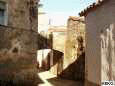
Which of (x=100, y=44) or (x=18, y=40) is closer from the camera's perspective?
(x=100, y=44)

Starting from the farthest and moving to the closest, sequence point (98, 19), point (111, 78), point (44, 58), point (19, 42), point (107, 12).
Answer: point (44, 58) < point (19, 42) < point (98, 19) < point (107, 12) < point (111, 78)

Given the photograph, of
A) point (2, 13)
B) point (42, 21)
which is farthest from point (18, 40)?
point (42, 21)

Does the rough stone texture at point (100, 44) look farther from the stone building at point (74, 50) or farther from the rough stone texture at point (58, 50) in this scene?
the rough stone texture at point (58, 50)

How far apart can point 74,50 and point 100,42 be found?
26.4 feet

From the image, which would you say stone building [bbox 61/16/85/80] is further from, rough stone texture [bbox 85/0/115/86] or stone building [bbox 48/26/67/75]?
rough stone texture [bbox 85/0/115/86]

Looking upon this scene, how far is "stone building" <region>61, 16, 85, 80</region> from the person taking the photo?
13336mm

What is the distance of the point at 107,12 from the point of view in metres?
5.54

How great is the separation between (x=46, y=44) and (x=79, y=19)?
6.35 meters

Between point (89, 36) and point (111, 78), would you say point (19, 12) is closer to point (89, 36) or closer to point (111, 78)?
point (89, 36)

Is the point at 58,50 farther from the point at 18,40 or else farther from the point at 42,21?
the point at 42,21

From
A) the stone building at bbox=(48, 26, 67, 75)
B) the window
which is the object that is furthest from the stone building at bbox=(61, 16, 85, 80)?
the window

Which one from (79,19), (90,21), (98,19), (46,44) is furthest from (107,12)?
(46,44)

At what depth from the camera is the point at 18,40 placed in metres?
9.30

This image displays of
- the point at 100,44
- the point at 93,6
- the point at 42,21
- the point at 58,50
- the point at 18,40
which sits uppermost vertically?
the point at 42,21
